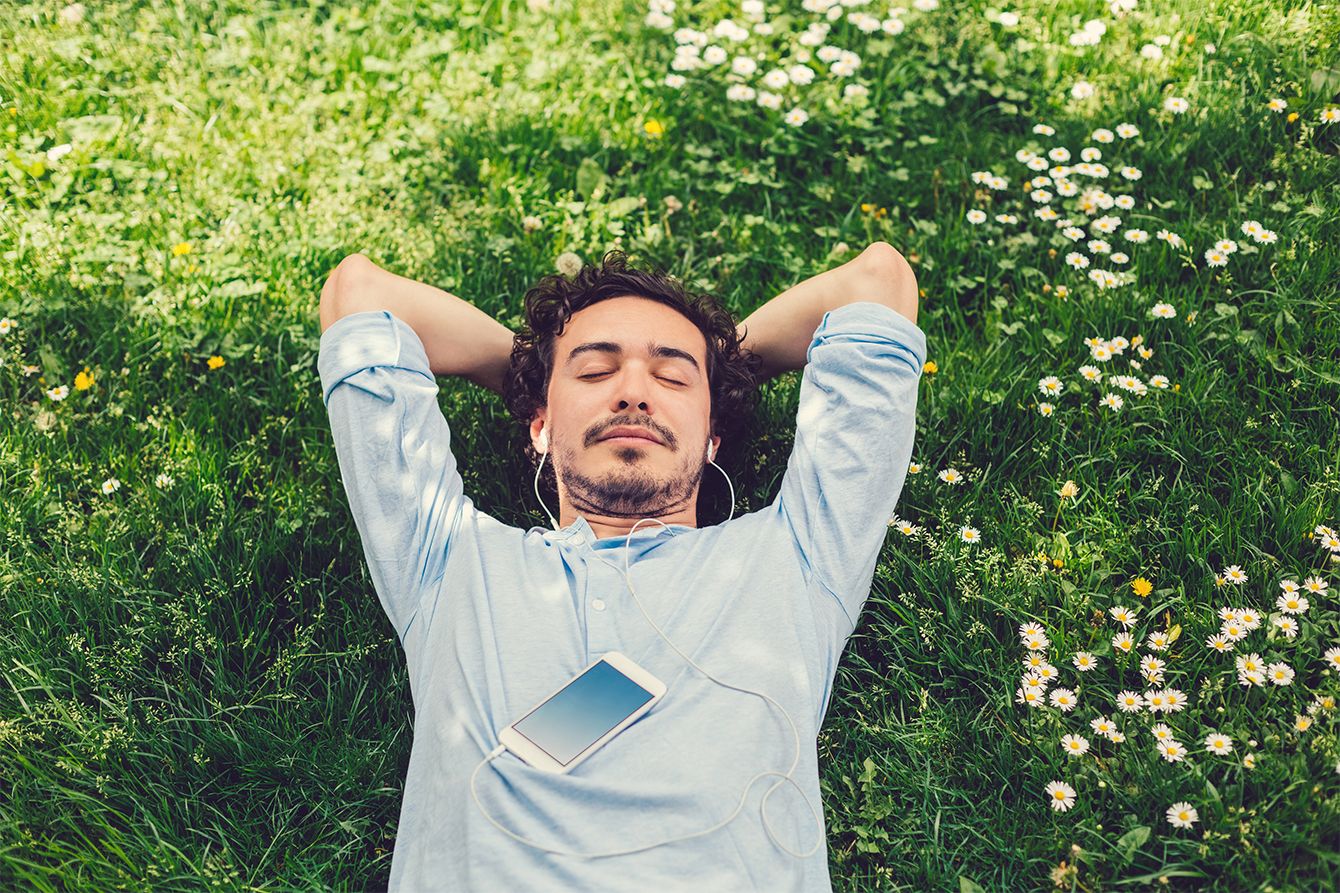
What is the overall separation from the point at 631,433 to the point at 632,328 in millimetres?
391

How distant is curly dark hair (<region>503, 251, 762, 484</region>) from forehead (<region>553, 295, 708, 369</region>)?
1.8 inches

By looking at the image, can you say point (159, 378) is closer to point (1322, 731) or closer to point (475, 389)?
point (475, 389)

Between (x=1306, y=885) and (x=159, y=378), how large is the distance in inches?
156

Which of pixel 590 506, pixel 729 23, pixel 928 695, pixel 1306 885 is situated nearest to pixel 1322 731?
pixel 1306 885

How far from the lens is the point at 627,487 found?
117 inches

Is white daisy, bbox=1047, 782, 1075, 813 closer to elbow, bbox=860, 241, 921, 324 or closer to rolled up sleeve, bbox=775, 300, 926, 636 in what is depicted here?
rolled up sleeve, bbox=775, 300, 926, 636

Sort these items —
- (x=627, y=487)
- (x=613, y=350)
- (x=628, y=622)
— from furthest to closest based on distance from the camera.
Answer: (x=613, y=350), (x=627, y=487), (x=628, y=622)

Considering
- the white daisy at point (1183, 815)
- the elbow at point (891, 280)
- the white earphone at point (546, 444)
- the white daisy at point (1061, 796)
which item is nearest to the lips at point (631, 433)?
the white earphone at point (546, 444)

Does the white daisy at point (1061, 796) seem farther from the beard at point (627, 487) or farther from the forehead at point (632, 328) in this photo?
the forehead at point (632, 328)

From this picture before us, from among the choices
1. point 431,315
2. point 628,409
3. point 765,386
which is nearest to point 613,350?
point 628,409

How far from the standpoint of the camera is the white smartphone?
8.10ft

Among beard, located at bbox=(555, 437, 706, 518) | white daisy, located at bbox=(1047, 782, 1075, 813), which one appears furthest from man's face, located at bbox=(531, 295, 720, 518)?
white daisy, located at bbox=(1047, 782, 1075, 813)

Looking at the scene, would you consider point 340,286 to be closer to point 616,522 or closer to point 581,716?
point 616,522

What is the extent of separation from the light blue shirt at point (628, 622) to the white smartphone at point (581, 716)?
0.03 m
